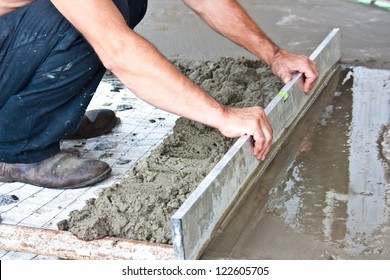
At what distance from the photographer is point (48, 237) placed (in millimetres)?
2496

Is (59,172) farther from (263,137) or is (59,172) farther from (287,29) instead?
(287,29)

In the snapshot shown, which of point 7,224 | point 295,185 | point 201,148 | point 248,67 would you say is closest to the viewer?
point 7,224

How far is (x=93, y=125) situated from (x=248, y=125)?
1.12 metres

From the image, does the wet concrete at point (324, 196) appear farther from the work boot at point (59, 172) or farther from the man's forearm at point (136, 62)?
the work boot at point (59, 172)

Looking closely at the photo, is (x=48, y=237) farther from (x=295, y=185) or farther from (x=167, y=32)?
(x=167, y=32)

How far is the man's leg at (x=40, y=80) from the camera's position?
2756 millimetres

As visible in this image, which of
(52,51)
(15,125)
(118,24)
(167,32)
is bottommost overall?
(167,32)

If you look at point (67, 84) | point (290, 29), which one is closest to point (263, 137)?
point (67, 84)

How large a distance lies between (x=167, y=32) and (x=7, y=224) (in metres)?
2.61

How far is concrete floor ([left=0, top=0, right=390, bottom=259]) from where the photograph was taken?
432cm

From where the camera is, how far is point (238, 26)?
3311 millimetres

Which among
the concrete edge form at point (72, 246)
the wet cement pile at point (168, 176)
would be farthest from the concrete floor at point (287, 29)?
the concrete edge form at point (72, 246)

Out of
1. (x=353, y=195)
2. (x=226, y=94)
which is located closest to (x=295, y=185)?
(x=353, y=195)

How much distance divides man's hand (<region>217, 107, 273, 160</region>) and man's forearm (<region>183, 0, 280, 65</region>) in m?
0.78
